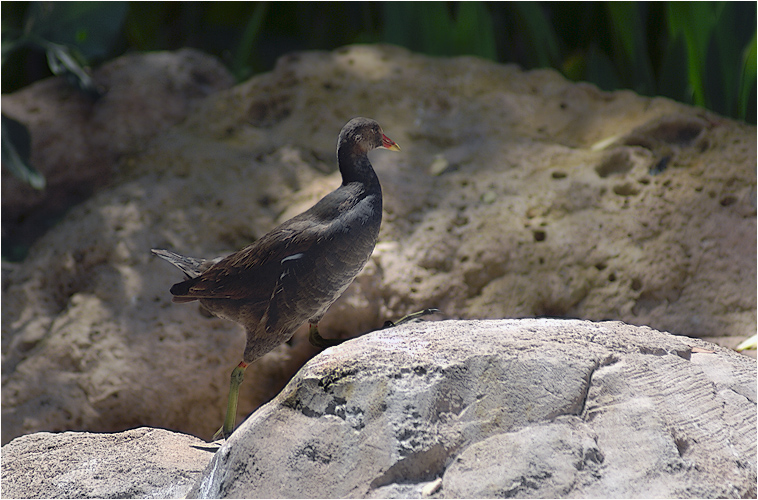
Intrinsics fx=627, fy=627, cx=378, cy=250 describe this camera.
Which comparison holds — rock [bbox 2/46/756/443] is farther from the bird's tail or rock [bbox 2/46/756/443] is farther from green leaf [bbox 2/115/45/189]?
the bird's tail

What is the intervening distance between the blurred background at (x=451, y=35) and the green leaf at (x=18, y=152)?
1.57ft

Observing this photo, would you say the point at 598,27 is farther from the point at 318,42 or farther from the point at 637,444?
the point at 637,444

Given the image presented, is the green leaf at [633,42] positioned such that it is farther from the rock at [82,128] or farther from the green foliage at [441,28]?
the rock at [82,128]

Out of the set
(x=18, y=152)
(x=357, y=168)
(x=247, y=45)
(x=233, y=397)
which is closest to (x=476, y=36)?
(x=247, y=45)

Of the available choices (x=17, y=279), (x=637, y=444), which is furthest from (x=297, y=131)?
(x=637, y=444)

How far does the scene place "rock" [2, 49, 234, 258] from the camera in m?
3.86

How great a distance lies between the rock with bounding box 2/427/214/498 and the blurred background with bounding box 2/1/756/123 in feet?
7.83

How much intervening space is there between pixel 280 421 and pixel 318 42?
3741mm

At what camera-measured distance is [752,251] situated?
2980 millimetres

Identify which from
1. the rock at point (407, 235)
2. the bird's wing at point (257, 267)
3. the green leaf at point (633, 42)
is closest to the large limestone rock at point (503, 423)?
the bird's wing at point (257, 267)

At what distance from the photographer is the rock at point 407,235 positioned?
3.03 m

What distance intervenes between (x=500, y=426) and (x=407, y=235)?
5.53ft

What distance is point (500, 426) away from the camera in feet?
5.41

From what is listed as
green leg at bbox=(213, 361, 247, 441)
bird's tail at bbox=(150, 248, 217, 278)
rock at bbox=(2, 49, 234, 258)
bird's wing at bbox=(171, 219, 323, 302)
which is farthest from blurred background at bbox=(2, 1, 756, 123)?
green leg at bbox=(213, 361, 247, 441)
